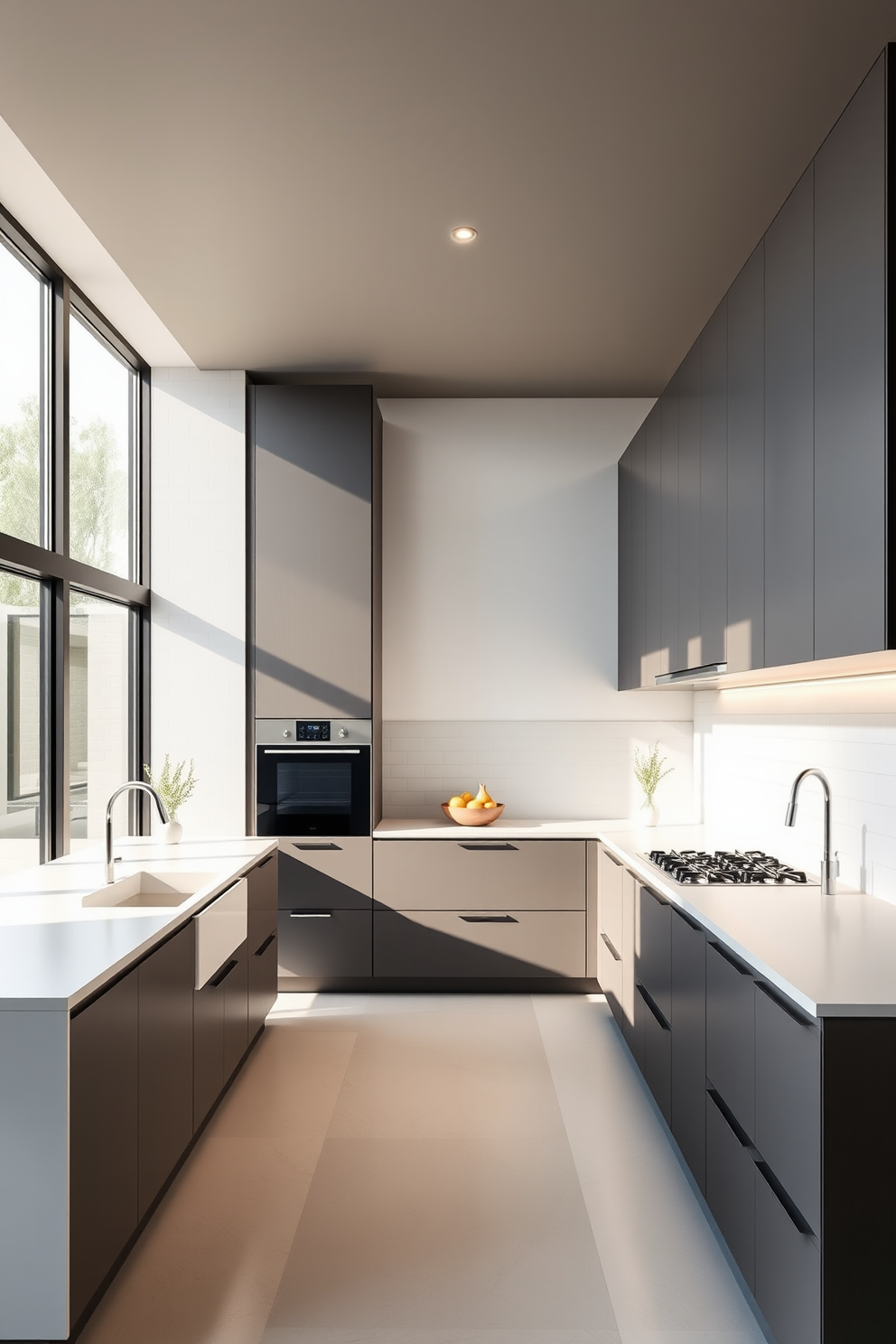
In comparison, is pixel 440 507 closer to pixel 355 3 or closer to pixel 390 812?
pixel 390 812

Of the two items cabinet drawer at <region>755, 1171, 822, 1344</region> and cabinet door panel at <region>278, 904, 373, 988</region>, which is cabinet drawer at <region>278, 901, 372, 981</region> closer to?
cabinet door panel at <region>278, 904, 373, 988</region>

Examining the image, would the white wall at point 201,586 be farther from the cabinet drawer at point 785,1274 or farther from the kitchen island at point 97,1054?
the cabinet drawer at point 785,1274

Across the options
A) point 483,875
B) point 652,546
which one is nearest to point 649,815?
point 483,875

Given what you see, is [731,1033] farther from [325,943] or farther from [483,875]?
[325,943]

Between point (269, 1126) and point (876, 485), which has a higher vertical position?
point (876, 485)

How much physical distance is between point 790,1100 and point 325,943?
2960 millimetres

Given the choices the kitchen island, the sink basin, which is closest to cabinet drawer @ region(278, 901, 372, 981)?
the kitchen island

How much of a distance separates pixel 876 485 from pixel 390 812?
3700 millimetres

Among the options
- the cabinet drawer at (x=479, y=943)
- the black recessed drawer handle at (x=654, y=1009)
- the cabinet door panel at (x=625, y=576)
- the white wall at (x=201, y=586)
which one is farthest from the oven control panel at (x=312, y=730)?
the black recessed drawer handle at (x=654, y=1009)

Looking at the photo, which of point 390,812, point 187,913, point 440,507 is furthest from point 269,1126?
point 440,507

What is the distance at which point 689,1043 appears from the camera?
8.71 ft

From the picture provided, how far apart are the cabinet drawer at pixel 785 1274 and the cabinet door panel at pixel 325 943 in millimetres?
2670

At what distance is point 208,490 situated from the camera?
15.4 feet

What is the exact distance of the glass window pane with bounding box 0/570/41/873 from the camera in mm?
3139
